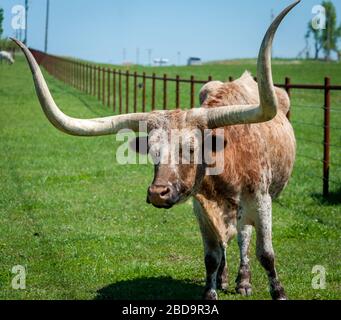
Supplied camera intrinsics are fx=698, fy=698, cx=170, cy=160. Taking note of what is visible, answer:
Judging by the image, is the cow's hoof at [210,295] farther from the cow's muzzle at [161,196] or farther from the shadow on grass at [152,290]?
the cow's muzzle at [161,196]

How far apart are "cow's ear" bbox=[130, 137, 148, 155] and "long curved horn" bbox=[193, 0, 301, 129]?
0.43 m

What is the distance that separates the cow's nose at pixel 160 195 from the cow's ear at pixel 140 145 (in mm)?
658

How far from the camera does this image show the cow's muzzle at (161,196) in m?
4.68

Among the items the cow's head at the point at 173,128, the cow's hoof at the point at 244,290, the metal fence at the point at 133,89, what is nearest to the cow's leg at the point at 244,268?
the cow's hoof at the point at 244,290

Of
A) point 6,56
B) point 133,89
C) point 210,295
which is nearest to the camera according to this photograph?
point 210,295

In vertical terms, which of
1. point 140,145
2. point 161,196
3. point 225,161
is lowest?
point 161,196

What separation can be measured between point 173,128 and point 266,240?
1.42 m

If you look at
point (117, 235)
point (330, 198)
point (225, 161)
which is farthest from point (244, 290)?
point (330, 198)

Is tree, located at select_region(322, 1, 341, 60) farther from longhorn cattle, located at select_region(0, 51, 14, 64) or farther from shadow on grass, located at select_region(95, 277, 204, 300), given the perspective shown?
shadow on grass, located at select_region(95, 277, 204, 300)

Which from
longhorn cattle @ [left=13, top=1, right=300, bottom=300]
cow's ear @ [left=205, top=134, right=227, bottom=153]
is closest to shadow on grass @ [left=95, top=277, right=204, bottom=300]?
longhorn cattle @ [left=13, top=1, right=300, bottom=300]

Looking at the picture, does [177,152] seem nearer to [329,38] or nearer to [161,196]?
[161,196]

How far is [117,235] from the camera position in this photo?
8359mm
